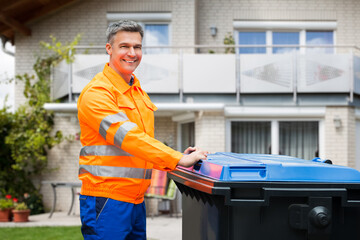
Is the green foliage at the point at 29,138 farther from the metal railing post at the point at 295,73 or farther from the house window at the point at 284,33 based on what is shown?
the metal railing post at the point at 295,73

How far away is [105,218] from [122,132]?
0.49 m

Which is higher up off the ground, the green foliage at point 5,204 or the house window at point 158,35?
the house window at point 158,35

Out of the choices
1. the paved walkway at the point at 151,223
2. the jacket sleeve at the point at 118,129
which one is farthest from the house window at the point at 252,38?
the jacket sleeve at the point at 118,129

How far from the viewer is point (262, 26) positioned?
12.8 metres

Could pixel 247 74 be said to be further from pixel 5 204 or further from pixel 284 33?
pixel 5 204

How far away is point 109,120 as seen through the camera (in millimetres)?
2656

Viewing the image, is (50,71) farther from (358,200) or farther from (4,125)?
(358,200)

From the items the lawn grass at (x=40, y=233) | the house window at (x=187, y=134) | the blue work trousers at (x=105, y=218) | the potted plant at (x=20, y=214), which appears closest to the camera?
the blue work trousers at (x=105, y=218)

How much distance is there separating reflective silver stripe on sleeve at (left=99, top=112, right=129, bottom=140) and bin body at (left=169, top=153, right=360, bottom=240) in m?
0.63

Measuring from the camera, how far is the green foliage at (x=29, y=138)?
11.8 m

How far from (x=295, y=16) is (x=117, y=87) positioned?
1074 cm

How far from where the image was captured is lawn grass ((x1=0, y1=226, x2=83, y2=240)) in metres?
7.84

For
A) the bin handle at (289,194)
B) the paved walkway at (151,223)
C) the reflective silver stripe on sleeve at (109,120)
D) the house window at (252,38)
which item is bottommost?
the paved walkway at (151,223)

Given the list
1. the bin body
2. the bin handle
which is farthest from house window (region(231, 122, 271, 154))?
the bin handle
